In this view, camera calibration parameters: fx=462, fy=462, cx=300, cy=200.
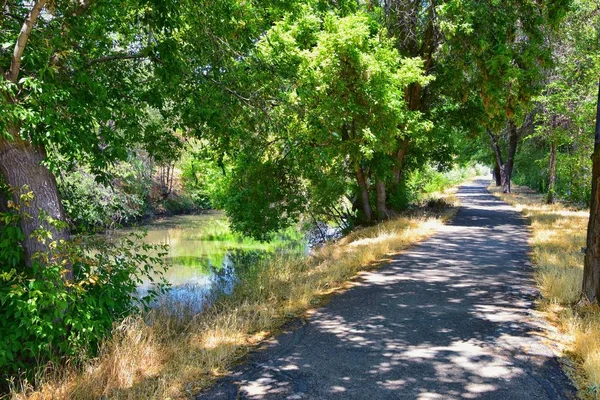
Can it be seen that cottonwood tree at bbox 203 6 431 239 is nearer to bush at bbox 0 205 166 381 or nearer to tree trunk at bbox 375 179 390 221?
tree trunk at bbox 375 179 390 221

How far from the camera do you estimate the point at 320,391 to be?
4535 mm

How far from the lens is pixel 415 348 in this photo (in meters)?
5.63

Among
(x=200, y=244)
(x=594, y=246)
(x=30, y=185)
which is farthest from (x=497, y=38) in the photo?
(x=200, y=244)

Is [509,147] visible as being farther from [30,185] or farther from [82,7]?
[30,185]

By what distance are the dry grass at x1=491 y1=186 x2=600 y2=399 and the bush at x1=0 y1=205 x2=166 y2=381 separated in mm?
5142

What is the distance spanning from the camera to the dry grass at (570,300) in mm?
4707

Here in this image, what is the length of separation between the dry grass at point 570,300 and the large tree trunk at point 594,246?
244mm

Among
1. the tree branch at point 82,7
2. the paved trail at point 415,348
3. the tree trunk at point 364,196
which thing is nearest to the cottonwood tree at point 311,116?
the tree trunk at point 364,196

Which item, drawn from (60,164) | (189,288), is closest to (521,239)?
(189,288)

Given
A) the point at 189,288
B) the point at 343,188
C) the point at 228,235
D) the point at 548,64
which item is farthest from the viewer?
the point at 228,235

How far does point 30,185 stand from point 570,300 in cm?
767

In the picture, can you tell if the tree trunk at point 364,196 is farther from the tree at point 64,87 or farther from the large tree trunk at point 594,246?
the large tree trunk at point 594,246

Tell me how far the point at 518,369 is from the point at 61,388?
15.2ft

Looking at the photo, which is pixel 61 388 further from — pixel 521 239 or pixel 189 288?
pixel 521 239
